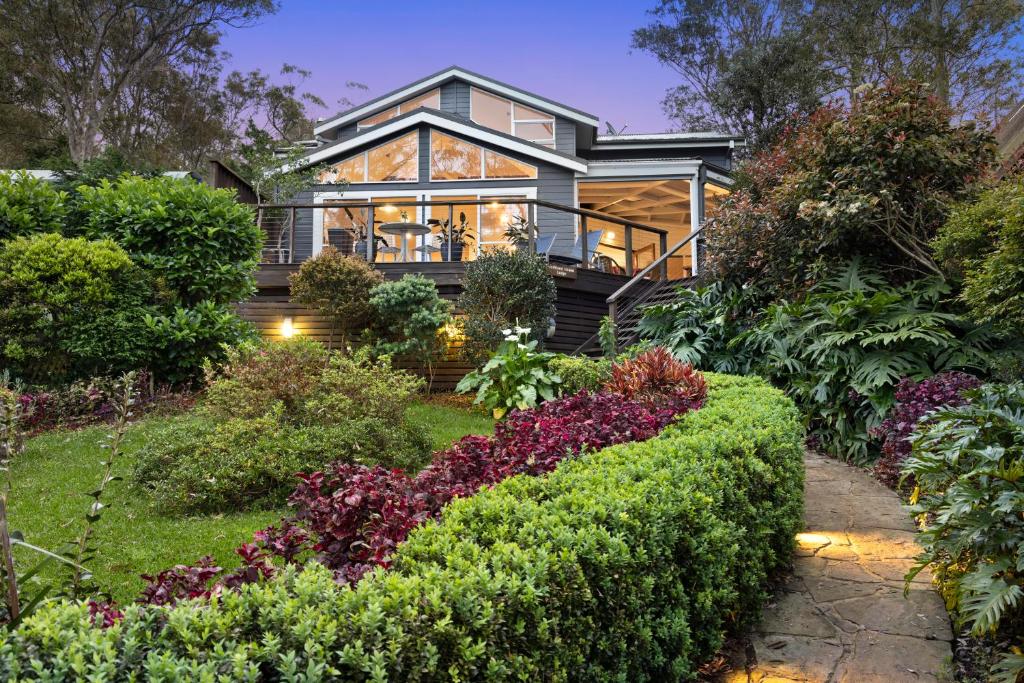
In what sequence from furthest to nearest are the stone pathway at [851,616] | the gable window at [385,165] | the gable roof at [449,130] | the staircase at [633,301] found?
the gable window at [385,165]
the gable roof at [449,130]
the staircase at [633,301]
the stone pathway at [851,616]

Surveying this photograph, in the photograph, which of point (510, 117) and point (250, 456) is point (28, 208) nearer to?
point (250, 456)

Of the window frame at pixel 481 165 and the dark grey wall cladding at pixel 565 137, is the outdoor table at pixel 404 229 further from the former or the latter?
the dark grey wall cladding at pixel 565 137

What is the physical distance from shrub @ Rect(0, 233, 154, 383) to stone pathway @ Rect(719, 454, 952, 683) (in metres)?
8.23

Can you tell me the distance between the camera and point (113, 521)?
4883mm

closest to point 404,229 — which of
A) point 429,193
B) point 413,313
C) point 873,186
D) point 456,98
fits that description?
point 413,313

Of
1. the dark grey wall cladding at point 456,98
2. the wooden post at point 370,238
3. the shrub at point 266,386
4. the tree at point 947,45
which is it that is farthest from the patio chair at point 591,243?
the tree at point 947,45

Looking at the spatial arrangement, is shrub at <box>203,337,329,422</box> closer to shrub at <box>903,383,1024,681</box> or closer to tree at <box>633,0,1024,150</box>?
shrub at <box>903,383,1024,681</box>

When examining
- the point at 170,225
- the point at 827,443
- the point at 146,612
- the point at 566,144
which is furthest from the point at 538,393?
the point at 566,144

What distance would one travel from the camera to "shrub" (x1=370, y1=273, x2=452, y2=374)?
38.5 feet

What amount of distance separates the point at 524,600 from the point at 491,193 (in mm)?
17002

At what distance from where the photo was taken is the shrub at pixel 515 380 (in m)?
9.22

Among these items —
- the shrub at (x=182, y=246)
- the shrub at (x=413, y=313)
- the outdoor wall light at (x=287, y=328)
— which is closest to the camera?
the shrub at (x=182, y=246)

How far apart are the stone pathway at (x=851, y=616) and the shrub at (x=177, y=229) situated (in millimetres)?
8297

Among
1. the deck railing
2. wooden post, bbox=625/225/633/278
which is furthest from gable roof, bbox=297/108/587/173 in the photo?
wooden post, bbox=625/225/633/278
